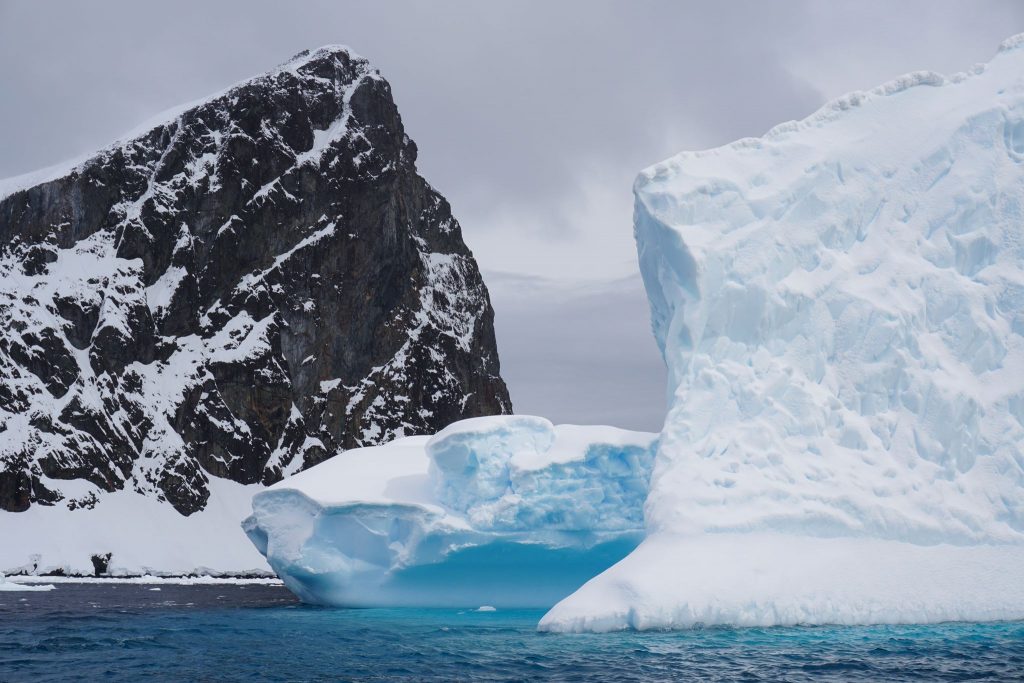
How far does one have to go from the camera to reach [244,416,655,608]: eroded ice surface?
24734mm

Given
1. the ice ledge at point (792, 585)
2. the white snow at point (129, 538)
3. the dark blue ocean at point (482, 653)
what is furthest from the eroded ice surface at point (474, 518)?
the white snow at point (129, 538)

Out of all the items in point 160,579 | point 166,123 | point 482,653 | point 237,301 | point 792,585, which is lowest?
point 482,653

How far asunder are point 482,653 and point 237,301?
7119 centimetres

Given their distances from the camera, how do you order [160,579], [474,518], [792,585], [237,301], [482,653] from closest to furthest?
1. [482,653]
2. [792,585]
3. [474,518]
4. [160,579]
5. [237,301]

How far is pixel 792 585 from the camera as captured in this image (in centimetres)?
1708

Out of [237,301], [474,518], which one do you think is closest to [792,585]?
[474,518]

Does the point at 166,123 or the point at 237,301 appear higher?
the point at 166,123

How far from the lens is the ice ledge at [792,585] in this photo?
660 inches

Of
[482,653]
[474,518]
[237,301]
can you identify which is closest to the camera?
[482,653]

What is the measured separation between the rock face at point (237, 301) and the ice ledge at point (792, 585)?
198ft

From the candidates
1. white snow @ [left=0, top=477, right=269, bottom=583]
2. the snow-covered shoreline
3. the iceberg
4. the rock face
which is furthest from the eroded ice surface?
the rock face

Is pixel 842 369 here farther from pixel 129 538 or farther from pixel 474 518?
pixel 129 538

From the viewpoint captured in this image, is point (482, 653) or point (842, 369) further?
point (842, 369)

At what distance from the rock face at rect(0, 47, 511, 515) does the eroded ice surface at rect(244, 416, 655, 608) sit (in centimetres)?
4858
